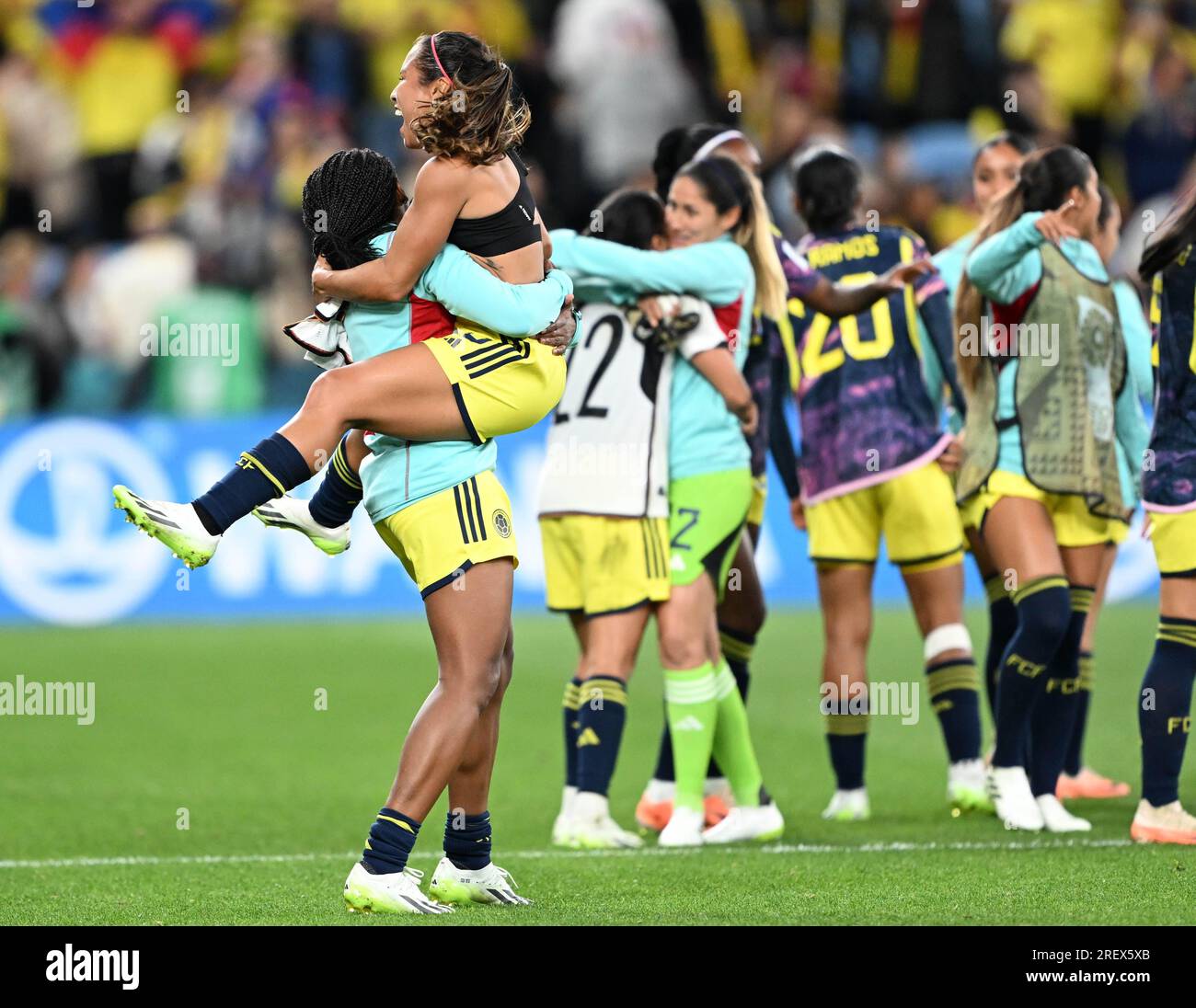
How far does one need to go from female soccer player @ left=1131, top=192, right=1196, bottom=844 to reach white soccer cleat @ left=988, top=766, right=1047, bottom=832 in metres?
0.47

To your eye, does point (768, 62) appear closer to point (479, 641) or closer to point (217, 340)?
point (217, 340)

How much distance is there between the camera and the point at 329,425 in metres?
4.77

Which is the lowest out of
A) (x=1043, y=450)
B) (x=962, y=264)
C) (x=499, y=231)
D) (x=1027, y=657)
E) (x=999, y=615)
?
(x=1027, y=657)

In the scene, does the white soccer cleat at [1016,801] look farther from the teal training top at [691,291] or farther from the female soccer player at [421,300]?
the female soccer player at [421,300]

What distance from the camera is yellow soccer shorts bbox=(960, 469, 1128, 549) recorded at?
263 inches

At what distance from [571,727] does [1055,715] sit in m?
1.72

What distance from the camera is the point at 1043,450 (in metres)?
6.67

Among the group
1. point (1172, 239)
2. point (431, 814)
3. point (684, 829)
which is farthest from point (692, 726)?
point (1172, 239)

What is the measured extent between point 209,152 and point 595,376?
33.9 ft

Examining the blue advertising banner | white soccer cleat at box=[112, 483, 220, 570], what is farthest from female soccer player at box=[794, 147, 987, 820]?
the blue advertising banner

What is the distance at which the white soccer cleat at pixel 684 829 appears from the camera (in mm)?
6512

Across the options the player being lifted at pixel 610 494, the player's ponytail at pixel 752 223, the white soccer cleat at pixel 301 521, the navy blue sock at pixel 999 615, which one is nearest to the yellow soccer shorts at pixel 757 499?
the player being lifted at pixel 610 494

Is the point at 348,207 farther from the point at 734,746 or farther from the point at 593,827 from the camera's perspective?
the point at 734,746

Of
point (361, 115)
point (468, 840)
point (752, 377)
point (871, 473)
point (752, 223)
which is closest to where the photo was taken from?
point (468, 840)
